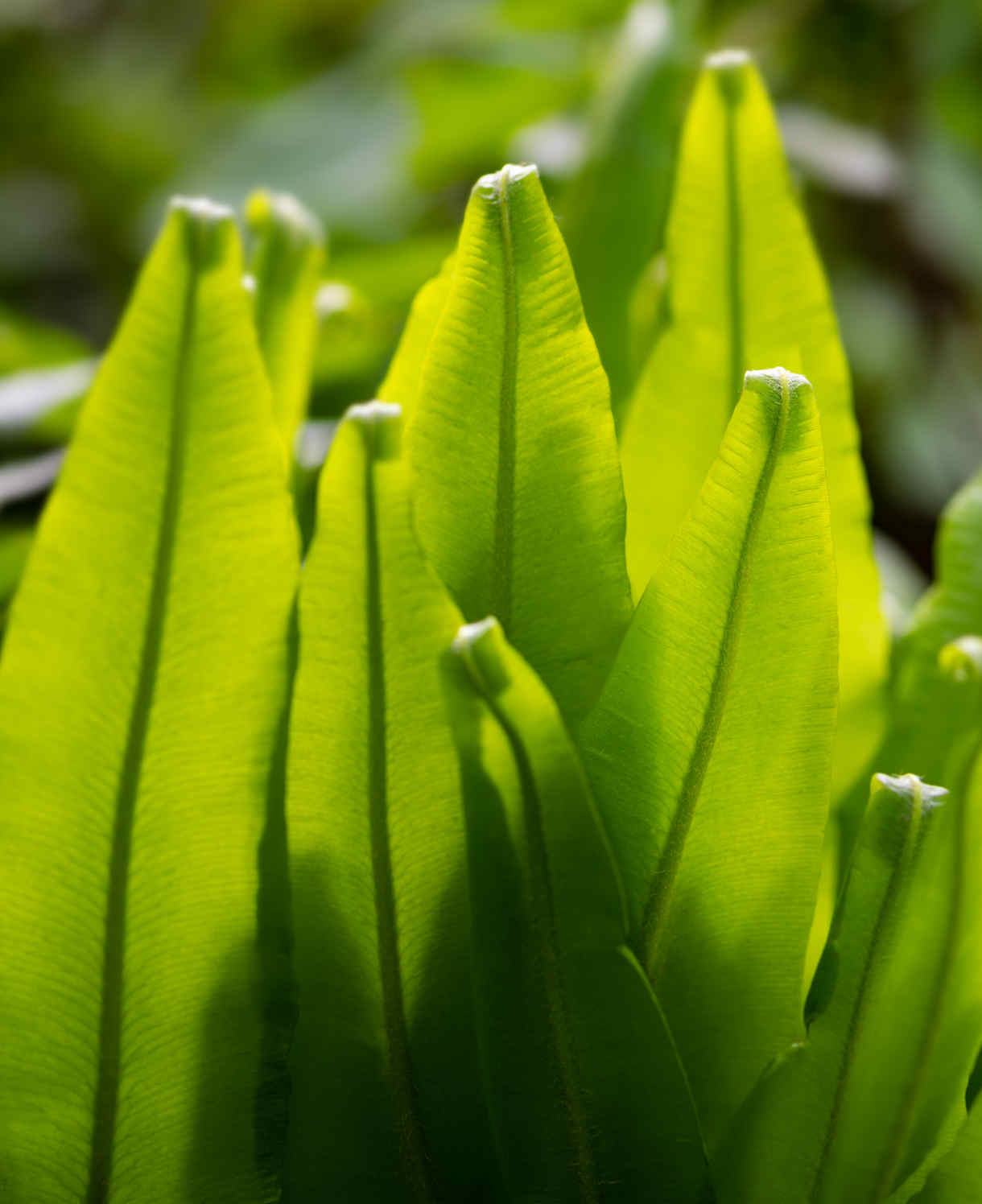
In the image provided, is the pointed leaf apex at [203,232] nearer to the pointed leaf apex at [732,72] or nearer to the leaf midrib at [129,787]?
the leaf midrib at [129,787]

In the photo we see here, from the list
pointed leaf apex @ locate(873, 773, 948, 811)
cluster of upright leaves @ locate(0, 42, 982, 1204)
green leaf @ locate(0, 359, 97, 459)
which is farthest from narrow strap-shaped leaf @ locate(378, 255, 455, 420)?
green leaf @ locate(0, 359, 97, 459)

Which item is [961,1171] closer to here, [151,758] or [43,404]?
[151,758]

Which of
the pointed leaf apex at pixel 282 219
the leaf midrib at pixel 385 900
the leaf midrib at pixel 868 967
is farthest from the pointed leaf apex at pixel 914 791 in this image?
the pointed leaf apex at pixel 282 219

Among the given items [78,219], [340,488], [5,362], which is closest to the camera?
[340,488]

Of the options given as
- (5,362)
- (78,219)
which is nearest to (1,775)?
(5,362)

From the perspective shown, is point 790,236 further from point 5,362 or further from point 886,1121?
point 5,362

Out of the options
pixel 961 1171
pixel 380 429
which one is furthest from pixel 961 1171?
pixel 380 429
